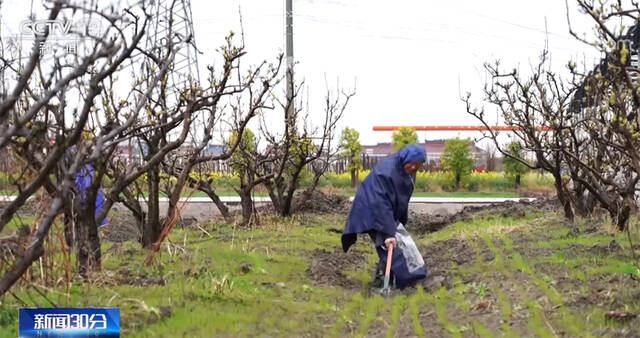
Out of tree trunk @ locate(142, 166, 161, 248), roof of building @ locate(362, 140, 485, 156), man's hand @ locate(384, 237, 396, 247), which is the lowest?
man's hand @ locate(384, 237, 396, 247)

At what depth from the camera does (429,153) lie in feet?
108

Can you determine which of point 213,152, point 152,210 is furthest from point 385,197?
point 213,152

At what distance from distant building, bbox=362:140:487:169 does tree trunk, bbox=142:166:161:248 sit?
70.9ft

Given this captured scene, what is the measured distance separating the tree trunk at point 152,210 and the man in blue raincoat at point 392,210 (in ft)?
6.60

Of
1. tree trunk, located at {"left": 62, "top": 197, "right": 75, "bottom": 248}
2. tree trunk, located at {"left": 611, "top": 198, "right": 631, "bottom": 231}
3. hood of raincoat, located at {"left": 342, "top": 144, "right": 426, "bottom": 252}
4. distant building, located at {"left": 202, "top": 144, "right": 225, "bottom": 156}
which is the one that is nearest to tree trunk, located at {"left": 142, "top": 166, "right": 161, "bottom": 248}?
distant building, located at {"left": 202, "top": 144, "right": 225, "bottom": 156}

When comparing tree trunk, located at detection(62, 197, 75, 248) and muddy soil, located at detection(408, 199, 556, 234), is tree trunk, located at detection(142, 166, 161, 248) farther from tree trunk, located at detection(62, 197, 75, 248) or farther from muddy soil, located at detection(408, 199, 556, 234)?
muddy soil, located at detection(408, 199, 556, 234)

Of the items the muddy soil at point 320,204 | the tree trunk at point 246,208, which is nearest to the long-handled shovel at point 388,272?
the tree trunk at point 246,208

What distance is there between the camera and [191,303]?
530 centimetres

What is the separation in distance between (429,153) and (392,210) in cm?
2620

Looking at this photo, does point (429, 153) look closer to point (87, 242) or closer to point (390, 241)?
point (390, 241)

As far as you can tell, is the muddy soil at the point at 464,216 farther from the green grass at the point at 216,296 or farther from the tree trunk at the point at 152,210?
the tree trunk at the point at 152,210

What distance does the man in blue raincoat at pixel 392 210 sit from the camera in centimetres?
696

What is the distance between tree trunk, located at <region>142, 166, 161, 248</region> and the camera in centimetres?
766

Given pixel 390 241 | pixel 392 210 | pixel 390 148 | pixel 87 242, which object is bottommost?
pixel 390 241
